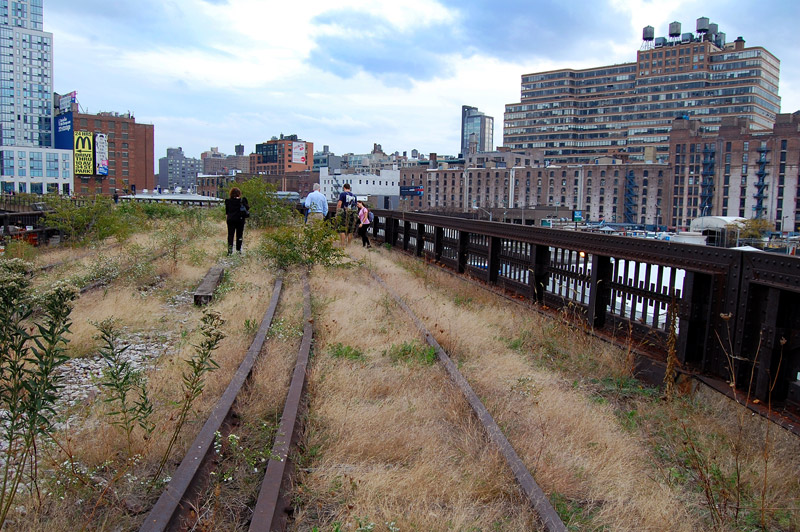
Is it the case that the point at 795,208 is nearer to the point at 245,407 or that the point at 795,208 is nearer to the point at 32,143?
the point at 245,407

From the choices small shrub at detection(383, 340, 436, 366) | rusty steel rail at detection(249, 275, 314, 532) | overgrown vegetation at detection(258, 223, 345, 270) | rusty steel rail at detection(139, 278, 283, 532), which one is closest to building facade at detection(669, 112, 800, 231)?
overgrown vegetation at detection(258, 223, 345, 270)

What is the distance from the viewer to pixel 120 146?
15088 cm

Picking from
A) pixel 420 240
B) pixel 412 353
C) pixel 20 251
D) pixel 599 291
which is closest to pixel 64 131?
pixel 20 251

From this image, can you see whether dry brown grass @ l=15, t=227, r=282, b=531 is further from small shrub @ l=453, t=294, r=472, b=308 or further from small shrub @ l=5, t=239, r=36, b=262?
small shrub @ l=5, t=239, r=36, b=262

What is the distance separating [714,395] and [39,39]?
21046 centimetres

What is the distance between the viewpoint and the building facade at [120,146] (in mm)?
147750

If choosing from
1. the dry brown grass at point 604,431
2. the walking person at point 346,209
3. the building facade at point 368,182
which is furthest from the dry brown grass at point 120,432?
the building facade at point 368,182

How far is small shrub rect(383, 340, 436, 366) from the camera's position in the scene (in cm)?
659

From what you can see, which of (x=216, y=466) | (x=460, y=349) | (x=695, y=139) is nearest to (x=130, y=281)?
(x=460, y=349)

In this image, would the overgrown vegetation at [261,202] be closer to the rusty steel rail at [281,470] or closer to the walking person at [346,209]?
the walking person at [346,209]

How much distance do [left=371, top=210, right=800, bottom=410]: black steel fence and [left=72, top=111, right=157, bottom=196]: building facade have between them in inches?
6028

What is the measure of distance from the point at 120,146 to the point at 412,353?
532 ft

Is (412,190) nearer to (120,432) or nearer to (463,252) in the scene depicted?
(463,252)

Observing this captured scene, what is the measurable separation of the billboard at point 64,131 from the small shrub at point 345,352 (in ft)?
526
